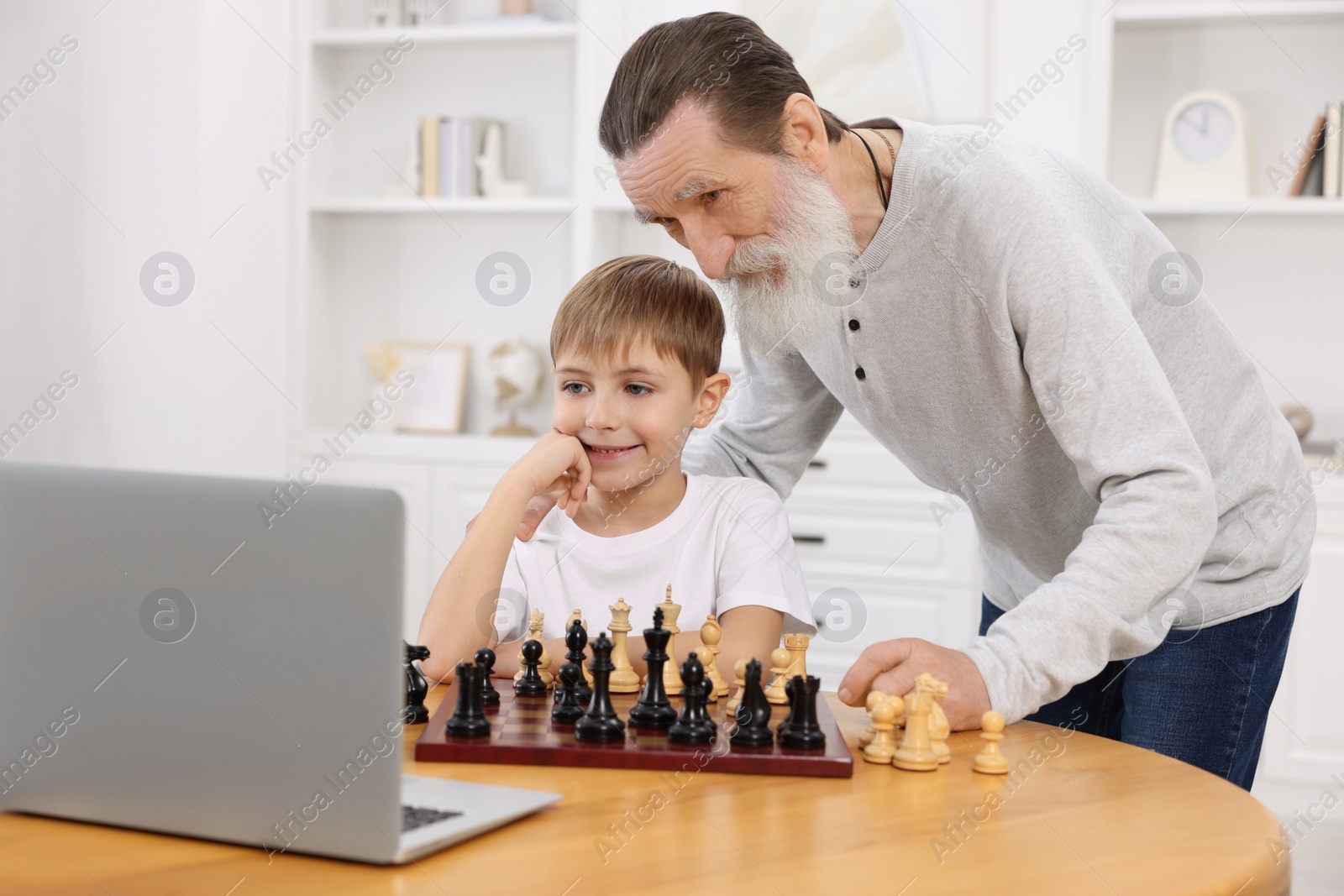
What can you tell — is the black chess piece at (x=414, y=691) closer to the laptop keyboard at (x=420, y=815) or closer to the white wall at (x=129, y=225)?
the laptop keyboard at (x=420, y=815)

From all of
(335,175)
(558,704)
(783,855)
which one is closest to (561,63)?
(335,175)

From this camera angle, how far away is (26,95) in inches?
151

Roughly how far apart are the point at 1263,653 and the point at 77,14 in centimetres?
382

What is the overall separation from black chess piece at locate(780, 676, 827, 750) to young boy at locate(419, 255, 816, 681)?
0.43 m

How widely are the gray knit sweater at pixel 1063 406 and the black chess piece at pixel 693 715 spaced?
284 millimetres

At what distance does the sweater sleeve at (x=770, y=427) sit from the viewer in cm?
186

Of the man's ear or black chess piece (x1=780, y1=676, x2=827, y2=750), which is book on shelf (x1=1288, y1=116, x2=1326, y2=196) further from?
black chess piece (x1=780, y1=676, x2=827, y2=750)

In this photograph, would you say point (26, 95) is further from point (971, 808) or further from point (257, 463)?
point (971, 808)

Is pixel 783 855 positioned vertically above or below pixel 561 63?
below

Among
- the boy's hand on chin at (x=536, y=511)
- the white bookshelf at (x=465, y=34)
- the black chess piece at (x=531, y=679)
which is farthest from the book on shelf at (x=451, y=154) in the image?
the black chess piece at (x=531, y=679)

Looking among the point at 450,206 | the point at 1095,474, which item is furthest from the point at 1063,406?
the point at 450,206

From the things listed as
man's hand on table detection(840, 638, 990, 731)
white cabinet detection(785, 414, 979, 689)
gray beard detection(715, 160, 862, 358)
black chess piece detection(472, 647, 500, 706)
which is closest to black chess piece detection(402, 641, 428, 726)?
black chess piece detection(472, 647, 500, 706)

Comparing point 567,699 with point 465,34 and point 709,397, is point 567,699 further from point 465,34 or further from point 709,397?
point 465,34

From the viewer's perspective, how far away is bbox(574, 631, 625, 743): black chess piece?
39.9 inches
